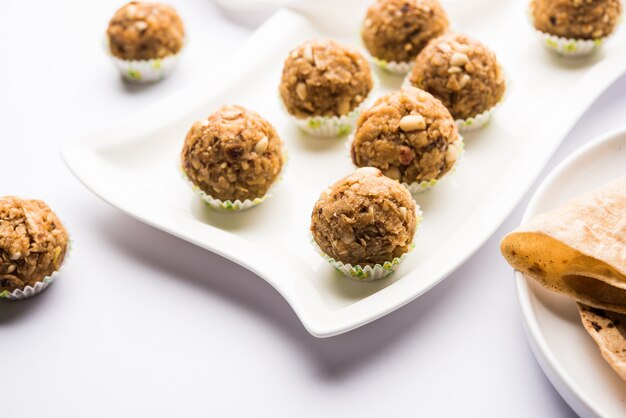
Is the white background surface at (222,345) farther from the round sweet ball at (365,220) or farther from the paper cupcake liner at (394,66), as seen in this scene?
the paper cupcake liner at (394,66)

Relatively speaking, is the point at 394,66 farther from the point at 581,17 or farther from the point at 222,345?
the point at 222,345

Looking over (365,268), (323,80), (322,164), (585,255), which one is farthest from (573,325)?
(323,80)

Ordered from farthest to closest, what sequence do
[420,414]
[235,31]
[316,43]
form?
1. [235,31]
2. [316,43]
3. [420,414]

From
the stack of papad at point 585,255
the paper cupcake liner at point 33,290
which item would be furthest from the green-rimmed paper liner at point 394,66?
the paper cupcake liner at point 33,290

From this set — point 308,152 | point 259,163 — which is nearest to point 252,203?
point 259,163

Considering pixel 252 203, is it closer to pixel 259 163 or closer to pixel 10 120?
pixel 259 163

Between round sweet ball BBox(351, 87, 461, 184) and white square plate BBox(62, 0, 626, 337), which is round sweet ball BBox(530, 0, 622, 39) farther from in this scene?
round sweet ball BBox(351, 87, 461, 184)
